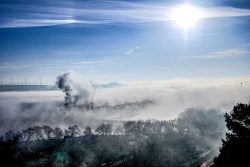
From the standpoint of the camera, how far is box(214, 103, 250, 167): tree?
1123 inches

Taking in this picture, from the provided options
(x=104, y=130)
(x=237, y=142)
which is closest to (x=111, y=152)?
(x=104, y=130)

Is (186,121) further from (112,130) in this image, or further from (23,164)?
(23,164)

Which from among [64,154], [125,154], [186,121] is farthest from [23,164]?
[186,121]

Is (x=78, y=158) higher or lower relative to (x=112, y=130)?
lower

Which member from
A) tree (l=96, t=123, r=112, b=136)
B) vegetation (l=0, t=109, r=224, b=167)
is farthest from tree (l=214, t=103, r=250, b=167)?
tree (l=96, t=123, r=112, b=136)

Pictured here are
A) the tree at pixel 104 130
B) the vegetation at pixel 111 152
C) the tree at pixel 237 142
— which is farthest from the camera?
the tree at pixel 104 130

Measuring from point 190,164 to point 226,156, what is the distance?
55940mm

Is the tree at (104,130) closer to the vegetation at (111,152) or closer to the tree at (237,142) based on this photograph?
→ the vegetation at (111,152)

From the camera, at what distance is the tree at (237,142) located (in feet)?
93.6

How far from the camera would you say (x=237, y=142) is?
29.3m

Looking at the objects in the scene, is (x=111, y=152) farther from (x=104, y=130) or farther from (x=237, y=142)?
(x=237, y=142)

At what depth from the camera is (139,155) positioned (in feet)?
281

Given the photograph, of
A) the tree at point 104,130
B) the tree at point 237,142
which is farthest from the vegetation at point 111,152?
the tree at point 237,142

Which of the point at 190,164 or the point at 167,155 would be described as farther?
the point at 167,155
